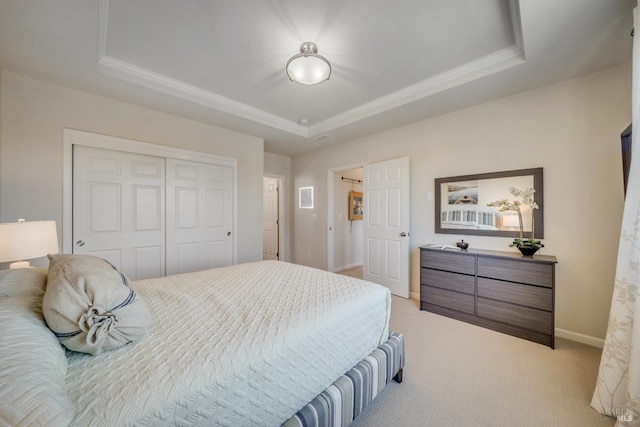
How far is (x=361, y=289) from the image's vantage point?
1768 millimetres

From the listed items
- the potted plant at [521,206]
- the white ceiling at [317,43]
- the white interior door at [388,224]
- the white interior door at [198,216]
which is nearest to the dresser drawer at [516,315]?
the potted plant at [521,206]

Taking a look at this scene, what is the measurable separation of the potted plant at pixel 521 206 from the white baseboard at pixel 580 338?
32.8 inches

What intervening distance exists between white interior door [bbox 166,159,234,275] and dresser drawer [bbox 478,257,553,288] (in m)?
3.30

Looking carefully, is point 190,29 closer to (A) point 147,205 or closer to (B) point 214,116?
(B) point 214,116

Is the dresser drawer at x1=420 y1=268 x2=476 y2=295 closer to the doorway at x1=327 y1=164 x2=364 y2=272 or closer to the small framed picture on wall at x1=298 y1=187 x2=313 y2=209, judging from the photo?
the doorway at x1=327 y1=164 x2=364 y2=272

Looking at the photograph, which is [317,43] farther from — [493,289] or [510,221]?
[493,289]

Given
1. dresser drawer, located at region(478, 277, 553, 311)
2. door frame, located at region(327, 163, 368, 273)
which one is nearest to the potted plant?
dresser drawer, located at region(478, 277, 553, 311)

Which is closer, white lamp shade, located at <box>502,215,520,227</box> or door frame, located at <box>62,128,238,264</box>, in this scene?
door frame, located at <box>62,128,238,264</box>

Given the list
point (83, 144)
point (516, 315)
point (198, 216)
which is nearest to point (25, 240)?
point (83, 144)

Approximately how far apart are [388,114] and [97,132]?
3325mm

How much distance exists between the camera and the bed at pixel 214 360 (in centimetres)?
71

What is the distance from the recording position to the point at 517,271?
2.37 m

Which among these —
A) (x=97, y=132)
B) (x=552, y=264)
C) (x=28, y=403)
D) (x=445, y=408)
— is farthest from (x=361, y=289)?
(x=97, y=132)

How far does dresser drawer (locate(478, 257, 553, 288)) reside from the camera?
2.23 metres
